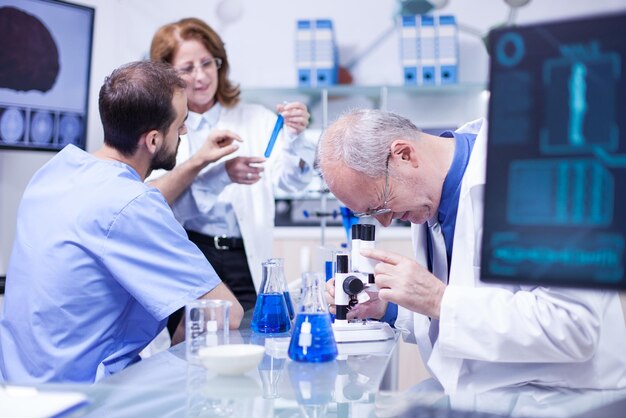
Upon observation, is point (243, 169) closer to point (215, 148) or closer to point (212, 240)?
point (215, 148)

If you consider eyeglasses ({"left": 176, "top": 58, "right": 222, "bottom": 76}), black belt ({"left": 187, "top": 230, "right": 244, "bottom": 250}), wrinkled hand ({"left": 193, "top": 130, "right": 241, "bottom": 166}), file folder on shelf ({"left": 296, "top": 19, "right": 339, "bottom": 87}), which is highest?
file folder on shelf ({"left": 296, "top": 19, "right": 339, "bottom": 87})

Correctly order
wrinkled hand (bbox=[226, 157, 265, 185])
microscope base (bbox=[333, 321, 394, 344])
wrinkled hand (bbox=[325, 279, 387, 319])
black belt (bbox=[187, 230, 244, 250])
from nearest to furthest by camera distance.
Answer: microscope base (bbox=[333, 321, 394, 344])
wrinkled hand (bbox=[325, 279, 387, 319])
wrinkled hand (bbox=[226, 157, 265, 185])
black belt (bbox=[187, 230, 244, 250])

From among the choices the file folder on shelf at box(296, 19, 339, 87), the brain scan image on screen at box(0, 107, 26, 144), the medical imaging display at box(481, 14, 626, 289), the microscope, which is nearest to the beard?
the microscope

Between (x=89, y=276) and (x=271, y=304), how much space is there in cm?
42

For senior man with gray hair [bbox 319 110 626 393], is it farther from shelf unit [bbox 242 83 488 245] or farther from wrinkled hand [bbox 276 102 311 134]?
shelf unit [bbox 242 83 488 245]

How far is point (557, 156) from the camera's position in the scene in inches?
24.4

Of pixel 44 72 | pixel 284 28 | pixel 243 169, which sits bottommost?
pixel 243 169

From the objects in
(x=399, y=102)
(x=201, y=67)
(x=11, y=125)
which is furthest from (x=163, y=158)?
(x=399, y=102)

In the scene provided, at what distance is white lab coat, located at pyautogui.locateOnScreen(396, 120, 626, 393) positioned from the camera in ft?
3.70

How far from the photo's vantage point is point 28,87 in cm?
294

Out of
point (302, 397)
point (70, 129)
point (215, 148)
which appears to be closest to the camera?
point (302, 397)

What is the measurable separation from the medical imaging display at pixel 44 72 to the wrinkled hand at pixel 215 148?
1280 mm

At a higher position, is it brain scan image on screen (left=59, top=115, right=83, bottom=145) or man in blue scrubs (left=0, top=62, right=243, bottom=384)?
brain scan image on screen (left=59, top=115, right=83, bottom=145)

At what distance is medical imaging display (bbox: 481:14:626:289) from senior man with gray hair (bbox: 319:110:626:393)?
0.39 metres
